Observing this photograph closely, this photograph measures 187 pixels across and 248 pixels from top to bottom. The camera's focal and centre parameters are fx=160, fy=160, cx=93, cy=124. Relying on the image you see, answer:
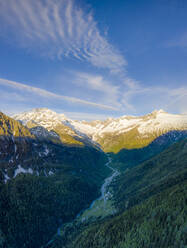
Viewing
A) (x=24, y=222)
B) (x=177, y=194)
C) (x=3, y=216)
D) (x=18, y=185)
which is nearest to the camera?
(x=177, y=194)

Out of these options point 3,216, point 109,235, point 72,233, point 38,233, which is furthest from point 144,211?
point 3,216

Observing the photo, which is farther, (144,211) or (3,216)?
(3,216)

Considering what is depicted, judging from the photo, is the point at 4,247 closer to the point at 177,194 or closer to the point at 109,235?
the point at 109,235

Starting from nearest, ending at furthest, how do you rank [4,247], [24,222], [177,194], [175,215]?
[175,215]
[177,194]
[4,247]
[24,222]

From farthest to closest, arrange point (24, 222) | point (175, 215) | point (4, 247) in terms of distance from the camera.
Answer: point (24, 222), point (4, 247), point (175, 215)

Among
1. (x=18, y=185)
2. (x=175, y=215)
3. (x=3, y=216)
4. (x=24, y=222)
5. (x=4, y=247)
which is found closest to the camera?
(x=175, y=215)

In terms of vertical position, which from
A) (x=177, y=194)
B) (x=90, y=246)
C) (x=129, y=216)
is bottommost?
(x=90, y=246)

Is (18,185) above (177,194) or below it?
below

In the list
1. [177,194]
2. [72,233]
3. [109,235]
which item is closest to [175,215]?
[177,194]

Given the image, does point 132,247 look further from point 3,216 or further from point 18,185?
point 18,185
